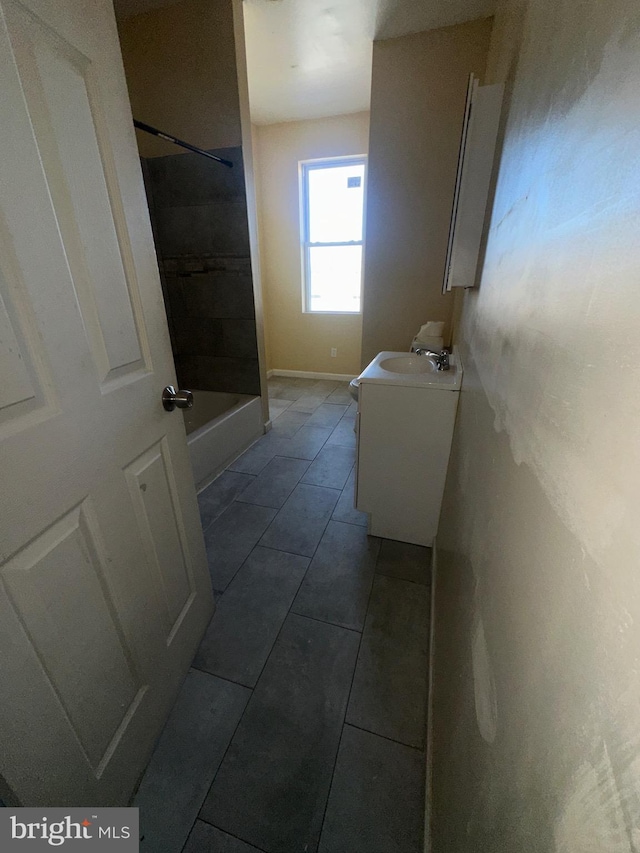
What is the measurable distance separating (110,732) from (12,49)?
1.39 m

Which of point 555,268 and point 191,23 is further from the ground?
point 191,23

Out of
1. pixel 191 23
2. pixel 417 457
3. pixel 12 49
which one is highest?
pixel 191 23

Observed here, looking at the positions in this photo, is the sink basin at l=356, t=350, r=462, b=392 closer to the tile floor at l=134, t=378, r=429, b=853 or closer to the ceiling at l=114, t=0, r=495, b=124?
the tile floor at l=134, t=378, r=429, b=853

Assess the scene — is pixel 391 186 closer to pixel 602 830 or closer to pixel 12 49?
pixel 12 49

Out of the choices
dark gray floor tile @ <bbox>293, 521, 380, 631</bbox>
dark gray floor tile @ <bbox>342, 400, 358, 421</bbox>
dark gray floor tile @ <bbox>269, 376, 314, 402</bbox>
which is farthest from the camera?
dark gray floor tile @ <bbox>269, 376, 314, 402</bbox>

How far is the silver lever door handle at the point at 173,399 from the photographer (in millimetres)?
966

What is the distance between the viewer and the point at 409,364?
1.98 meters

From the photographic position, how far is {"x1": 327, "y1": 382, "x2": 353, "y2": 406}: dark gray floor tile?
3.60 m

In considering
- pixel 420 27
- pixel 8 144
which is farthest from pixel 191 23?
pixel 8 144

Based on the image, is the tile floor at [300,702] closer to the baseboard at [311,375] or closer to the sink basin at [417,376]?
the sink basin at [417,376]

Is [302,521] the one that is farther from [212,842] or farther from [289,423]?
[289,423]

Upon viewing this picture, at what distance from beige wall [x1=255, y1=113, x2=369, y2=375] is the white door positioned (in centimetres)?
338

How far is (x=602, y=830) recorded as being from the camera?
0.25 meters

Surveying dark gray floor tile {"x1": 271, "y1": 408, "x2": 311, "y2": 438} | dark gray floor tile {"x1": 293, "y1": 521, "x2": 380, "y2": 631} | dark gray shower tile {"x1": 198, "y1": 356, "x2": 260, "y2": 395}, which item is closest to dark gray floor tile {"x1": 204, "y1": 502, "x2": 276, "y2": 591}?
dark gray floor tile {"x1": 293, "y1": 521, "x2": 380, "y2": 631}
